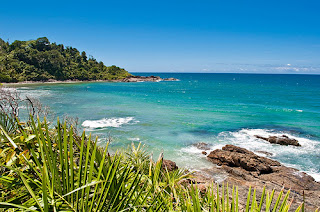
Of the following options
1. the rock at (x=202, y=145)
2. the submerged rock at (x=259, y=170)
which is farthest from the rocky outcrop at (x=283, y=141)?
the rock at (x=202, y=145)

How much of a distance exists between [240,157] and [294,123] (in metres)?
15.6

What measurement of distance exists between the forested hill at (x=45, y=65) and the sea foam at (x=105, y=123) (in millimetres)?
57892

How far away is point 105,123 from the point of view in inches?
925

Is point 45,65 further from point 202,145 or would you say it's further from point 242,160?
point 242,160

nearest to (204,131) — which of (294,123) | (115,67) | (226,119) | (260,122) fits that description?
(226,119)

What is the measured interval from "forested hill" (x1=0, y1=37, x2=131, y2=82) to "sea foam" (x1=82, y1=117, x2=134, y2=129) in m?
57.9

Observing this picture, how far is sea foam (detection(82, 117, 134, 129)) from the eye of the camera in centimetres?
2223

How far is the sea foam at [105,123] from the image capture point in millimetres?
22225

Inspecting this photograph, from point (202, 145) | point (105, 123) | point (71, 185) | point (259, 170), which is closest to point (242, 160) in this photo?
point (259, 170)

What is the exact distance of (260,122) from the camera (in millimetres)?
25219

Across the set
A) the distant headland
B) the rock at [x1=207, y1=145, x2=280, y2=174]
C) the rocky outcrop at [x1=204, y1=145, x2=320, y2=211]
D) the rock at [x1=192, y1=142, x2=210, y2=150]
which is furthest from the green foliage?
the distant headland

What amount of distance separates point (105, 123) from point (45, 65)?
78865 mm

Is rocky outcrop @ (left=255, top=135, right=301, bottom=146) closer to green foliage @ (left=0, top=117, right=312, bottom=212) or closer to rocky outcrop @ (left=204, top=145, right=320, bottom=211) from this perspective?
rocky outcrop @ (left=204, top=145, right=320, bottom=211)

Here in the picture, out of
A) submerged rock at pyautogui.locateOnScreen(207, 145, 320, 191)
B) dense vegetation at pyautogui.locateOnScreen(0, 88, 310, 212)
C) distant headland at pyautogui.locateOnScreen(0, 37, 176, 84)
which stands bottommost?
submerged rock at pyautogui.locateOnScreen(207, 145, 320, 191)
